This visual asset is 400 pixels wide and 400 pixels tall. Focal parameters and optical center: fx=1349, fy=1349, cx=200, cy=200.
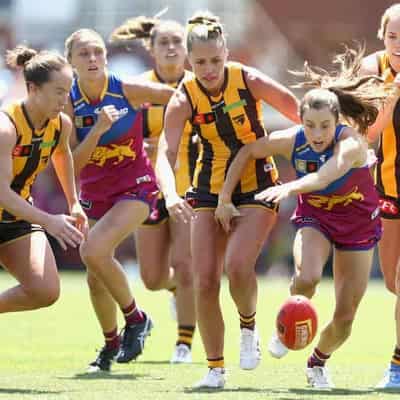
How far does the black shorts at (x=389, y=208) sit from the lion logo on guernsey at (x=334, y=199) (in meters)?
0.57

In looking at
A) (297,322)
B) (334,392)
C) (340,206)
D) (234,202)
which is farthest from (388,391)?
(234,202)

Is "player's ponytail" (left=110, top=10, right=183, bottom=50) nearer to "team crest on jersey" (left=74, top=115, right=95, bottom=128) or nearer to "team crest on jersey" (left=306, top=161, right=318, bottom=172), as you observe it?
"team crest on jersey" (left=74, top=115, right=95, bottom=128)

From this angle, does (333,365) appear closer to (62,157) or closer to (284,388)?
(284,388)

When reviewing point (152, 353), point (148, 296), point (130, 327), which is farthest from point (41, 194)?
point (130, 327)

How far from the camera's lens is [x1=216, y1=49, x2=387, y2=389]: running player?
26.6 feet

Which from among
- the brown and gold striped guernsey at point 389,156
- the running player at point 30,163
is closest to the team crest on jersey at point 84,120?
the running player at point 30,163

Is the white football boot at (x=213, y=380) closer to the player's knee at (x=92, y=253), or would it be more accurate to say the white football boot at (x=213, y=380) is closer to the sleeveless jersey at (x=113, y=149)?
the player's knee at (x=92, y=253)

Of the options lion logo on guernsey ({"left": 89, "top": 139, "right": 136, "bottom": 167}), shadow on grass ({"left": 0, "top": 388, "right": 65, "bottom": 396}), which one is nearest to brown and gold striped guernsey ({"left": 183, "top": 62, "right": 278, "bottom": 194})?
lion logo on guernsey ({"left": 89, "top": 139, "right": 136, "bottom": 167})

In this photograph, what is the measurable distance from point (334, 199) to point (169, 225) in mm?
2839

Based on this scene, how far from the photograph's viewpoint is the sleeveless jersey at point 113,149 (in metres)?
9.51

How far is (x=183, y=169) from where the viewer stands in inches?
431

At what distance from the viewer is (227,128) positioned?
872cm

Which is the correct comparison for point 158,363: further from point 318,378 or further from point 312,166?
point 312,166

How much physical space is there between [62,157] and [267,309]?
786 cm
